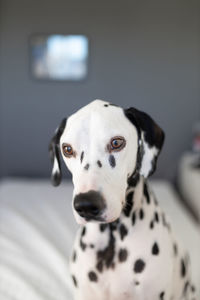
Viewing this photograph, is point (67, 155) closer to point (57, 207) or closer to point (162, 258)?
point (162, 258)

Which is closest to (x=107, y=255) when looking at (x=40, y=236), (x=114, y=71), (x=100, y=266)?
(x=100, y=266)

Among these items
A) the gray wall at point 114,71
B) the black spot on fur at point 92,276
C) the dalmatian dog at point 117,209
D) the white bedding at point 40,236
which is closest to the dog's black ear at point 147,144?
the dalmatian dog at point 117,209

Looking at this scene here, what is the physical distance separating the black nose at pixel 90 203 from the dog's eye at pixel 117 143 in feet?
0.24

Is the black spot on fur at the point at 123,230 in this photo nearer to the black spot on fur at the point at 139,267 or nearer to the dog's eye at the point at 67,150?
the black spot on fur at the point at 139,267

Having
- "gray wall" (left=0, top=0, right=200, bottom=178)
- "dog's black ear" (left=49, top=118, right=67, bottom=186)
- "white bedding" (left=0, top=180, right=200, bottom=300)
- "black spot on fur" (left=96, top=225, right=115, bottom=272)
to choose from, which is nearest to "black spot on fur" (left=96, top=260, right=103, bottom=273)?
"black spot on fur" (left=96, top=225, right=115, bottom=272)

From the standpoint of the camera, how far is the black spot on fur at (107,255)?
2.06ft

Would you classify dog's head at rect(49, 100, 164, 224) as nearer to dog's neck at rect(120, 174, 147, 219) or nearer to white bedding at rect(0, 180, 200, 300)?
dog's neck at rect(120, 174, 147, 219)

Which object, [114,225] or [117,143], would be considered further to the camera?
[114,225]

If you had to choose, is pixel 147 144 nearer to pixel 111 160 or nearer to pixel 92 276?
pixel 111 160

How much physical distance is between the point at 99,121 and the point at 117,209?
0.12 m

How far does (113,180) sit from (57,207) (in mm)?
1399

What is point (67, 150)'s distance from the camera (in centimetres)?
53

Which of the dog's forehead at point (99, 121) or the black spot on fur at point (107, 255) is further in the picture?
the black spot on fur at point (107, 255)

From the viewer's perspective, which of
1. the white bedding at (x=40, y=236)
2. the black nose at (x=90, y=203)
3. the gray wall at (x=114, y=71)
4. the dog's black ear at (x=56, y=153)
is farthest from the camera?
the gray wall at (x=114, y=71)
